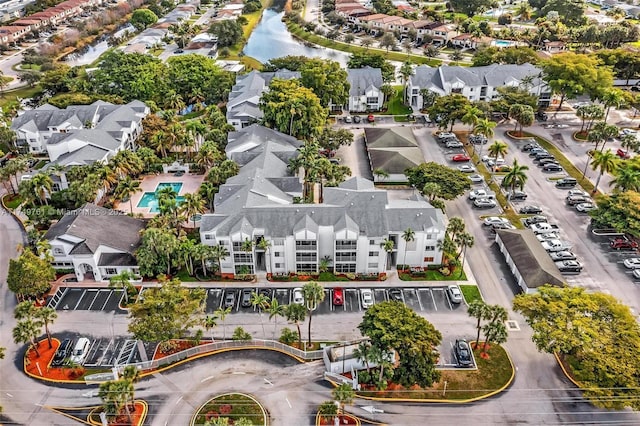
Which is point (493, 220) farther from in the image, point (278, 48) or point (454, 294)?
point (278, 48)

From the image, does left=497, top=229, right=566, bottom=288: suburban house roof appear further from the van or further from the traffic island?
the van

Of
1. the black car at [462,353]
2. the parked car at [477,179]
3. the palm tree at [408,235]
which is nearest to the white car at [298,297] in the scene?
the palm tree at [408,235]

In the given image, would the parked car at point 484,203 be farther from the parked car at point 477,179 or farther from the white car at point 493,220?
the parked car at point 477,179

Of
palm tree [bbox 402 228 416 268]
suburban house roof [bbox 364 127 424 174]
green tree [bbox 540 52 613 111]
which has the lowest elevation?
suburban house roof [bbox 364 127 424 174]

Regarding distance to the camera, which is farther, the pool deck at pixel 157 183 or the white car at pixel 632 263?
the pool deck at pixel 157 183

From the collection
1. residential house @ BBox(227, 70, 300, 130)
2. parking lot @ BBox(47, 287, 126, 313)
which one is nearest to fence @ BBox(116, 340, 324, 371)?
parking lot @ BBox(47, 287, 126, 313)

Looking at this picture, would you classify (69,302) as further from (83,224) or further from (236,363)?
(236,363)

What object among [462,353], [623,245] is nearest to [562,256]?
[623,245]

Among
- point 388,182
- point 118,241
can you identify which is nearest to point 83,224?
point 118,241
